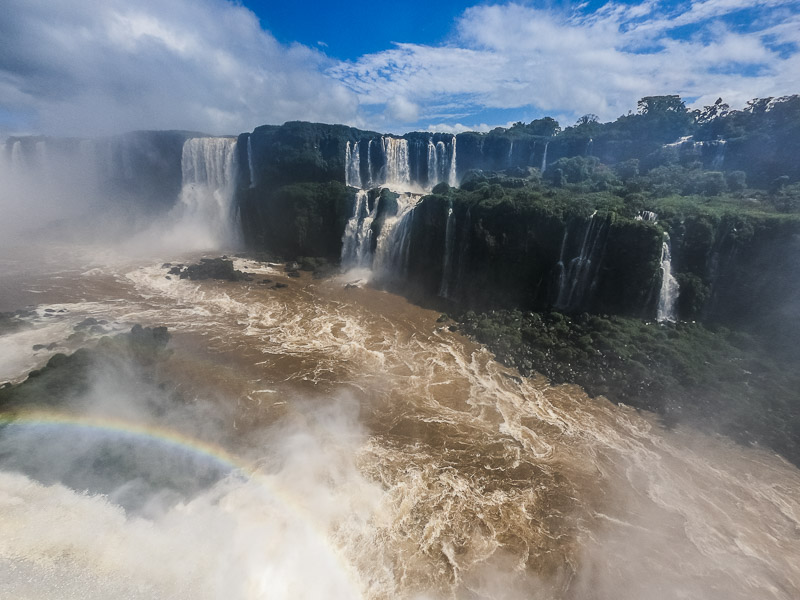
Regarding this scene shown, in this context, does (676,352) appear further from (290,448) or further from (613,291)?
(290,448)

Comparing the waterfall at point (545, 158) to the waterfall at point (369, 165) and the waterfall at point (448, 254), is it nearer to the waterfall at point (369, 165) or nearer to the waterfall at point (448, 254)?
the waterfall at point (369, 165)

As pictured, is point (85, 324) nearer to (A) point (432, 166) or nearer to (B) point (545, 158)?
(A) point (432, 166)

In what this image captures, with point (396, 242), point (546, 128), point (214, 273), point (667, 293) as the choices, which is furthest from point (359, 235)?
point (546, 128)

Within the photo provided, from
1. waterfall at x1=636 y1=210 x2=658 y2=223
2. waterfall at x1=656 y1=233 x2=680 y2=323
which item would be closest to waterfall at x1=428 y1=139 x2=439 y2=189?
waterfall at x1=636 y1=210 x2=658 y2=223

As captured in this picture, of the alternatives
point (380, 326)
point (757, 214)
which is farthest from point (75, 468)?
point (757, 214)

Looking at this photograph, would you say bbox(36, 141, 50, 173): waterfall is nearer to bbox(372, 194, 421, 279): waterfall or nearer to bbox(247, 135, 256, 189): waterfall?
bbox(247, 135, 256, 189): waterfall

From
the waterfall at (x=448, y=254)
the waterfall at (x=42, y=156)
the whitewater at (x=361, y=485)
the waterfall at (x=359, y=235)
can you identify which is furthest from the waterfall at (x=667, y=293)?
the waterfall at (x=42, y=156)
